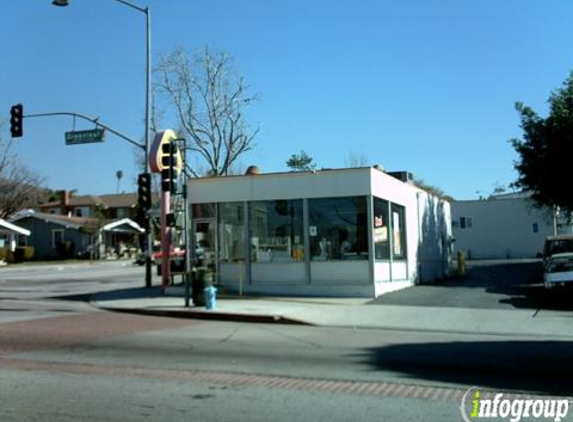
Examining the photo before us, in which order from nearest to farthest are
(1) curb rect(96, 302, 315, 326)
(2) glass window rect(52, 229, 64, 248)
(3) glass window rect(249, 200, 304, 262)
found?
(1) curb rect(96, 302, 315, 326), (3) glass window rect(249, 200, 304, 262), (2) glass window rect(52, 229, 64, 248)

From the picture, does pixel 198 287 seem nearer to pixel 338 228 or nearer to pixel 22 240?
pixel 338 228

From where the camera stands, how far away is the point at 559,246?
23656mm

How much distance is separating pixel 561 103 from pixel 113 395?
81.5ft

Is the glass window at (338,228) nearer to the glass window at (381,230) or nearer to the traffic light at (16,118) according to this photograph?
the glass window at (381,230)

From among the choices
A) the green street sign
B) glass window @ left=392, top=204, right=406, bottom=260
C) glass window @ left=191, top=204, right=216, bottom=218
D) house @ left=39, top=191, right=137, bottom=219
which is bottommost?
glass window @ left=392, top=204, right=406, bottom=260

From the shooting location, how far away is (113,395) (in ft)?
26.6

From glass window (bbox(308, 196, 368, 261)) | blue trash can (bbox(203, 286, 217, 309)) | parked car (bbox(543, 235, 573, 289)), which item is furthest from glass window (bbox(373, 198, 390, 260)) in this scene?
blue trash can (bbox(203, 286, 217, 309))

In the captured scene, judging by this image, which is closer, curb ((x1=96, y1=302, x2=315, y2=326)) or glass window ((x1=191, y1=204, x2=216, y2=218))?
curb ((x1=96, y1=302, x2=315, y2=326))

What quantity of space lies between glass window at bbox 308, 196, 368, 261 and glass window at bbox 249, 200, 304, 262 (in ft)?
1.63

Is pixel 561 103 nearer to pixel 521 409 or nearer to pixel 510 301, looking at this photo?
pixel 510 301

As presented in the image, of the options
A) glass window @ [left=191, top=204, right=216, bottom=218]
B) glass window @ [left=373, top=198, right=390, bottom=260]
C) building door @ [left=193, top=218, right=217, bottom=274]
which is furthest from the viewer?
glass window @ [left=191, top=204, right=216, bottom=218]

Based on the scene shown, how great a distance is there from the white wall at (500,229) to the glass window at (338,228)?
33396 millimetres

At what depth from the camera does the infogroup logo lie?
7070 millimetres

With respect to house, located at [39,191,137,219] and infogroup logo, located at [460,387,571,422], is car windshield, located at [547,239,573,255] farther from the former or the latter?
house, located at [39,191,137,219]
